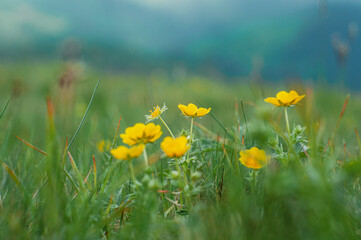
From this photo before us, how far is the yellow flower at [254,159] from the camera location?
0.89 meters

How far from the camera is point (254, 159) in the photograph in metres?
0.91

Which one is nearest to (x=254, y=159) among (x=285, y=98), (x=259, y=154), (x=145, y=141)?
(x=259, y=154)

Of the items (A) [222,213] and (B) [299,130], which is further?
(B) [299,130]

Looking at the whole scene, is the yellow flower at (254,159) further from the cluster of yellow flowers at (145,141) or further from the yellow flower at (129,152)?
the yellow flower at (129,152)

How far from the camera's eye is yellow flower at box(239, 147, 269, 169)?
888 millimetres

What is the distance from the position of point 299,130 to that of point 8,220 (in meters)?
0.83

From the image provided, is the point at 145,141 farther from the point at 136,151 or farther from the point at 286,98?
the point at 286,98

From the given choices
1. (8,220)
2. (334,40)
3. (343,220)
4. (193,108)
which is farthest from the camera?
(334,40)

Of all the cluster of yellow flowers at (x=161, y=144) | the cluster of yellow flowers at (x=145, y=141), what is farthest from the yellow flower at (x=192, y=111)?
the cluster of yellow flowers at (x=145, y=141)

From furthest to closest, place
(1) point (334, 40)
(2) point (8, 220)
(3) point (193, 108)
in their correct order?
(1) point (334, 40)
(3) point (193, 108)
(2) point (8, 220)

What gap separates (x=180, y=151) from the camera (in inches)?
32.4

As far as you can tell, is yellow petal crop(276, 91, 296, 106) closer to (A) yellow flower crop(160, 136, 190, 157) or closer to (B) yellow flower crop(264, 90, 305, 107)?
(B) yellow flower crop(264, 90, 305, 107)

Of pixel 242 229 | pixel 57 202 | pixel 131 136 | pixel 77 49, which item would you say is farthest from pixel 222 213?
pixel 77 49

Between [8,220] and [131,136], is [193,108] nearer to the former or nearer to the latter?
[131,136]
